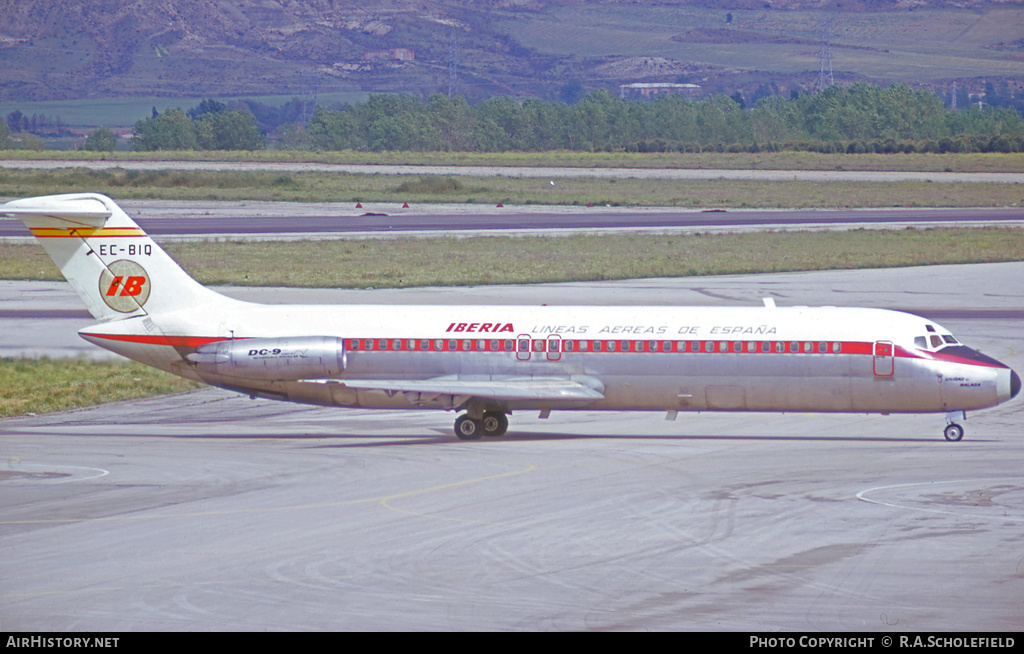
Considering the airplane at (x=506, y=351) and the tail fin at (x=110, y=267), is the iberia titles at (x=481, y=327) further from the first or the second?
the tail fin at (x=110, y=267)

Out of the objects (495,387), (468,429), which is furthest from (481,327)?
(468,429)

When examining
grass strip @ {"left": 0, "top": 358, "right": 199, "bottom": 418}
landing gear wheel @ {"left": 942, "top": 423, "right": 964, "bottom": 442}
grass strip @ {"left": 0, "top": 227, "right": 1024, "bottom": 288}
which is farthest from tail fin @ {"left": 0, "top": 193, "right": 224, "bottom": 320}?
grass strip @ {"left": 0, "top": 227, "right": 1024, "bottom": 288}

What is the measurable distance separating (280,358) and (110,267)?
16.2 feet

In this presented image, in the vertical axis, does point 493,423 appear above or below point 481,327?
below

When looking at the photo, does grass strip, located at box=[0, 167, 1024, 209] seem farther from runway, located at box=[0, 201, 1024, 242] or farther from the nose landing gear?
the nose landing gear

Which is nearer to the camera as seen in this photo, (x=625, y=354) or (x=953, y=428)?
(x=953, y=428)

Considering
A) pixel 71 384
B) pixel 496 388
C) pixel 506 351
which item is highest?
pixel 506 351

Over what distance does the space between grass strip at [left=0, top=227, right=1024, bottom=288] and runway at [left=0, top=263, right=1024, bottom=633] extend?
2518 cm

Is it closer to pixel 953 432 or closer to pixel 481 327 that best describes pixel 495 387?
pixel 481 327

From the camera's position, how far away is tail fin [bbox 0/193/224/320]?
1187 inches

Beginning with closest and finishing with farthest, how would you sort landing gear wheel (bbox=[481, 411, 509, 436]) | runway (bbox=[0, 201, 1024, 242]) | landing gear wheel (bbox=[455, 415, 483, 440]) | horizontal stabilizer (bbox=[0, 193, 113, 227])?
horizontal stabilizer (bbox=[0, 193, 113, 227])
landing gear wheel (bbox=[455, 415, 483, 440])
landing gear wheel (bbox=[481, 411, 509, 436])
runway (bbox=[0, 201, 1024, 242])

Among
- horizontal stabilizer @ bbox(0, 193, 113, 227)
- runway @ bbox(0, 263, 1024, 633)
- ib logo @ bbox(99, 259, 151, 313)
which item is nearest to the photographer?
runway @ bbox(0, 263, 1024, 633)

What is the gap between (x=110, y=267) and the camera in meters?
30.1

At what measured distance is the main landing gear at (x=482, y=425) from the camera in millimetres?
Answer: 29109
